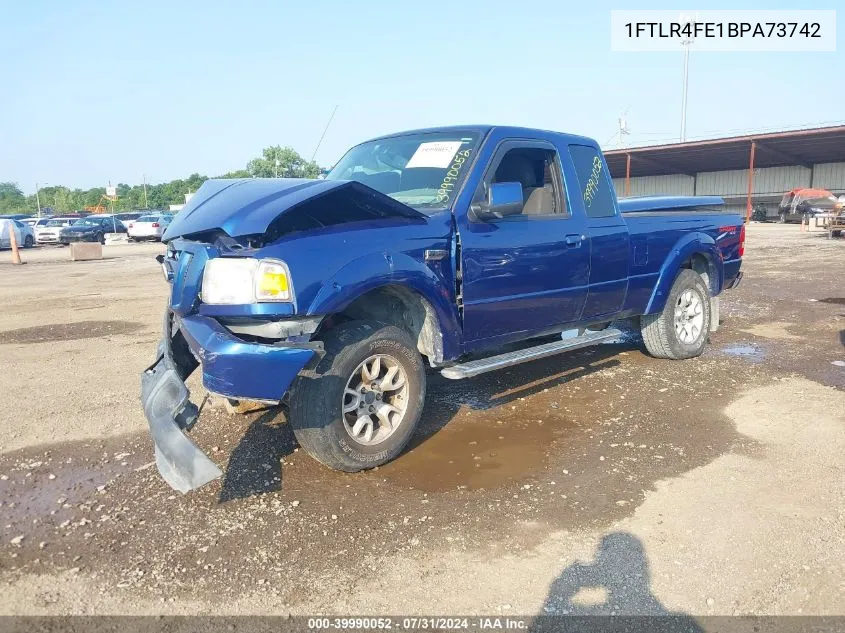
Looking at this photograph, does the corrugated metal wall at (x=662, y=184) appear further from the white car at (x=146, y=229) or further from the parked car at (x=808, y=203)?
the white car at (x=146, y=229)

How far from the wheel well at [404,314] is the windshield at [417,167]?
0.61 m

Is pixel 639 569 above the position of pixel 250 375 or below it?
below

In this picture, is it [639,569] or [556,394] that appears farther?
[556,394]

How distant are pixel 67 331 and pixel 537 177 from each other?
6.42 metres

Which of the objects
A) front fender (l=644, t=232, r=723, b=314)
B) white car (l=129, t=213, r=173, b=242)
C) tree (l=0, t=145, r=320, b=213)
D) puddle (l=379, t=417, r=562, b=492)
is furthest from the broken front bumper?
tree (l=0, t=145, r=320, b=213)

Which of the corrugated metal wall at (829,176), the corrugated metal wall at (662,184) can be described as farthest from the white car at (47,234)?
the corrugated metal wall at (829,176)

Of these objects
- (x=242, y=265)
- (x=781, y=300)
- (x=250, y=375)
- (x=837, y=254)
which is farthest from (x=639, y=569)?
(x=837, y=254)

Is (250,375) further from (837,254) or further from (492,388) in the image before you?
(837,254)

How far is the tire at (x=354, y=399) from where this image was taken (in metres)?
3.54

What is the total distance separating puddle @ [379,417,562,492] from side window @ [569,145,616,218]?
174 centimetres

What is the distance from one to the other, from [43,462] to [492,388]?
128 inches

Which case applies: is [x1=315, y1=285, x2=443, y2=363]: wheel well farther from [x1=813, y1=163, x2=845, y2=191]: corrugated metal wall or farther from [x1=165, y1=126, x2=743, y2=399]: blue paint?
[x1=813, y1=163, x2=845, y2=191]: corrugated metal wall

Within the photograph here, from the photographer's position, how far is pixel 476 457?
407 cm

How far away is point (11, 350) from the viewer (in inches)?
287
